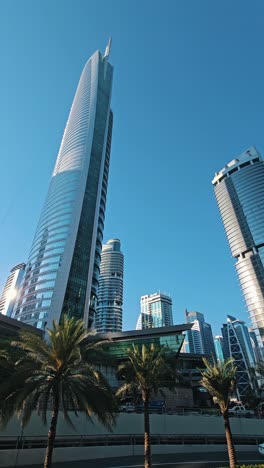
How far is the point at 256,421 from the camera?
2727 cm

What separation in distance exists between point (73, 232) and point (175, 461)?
86.4 m

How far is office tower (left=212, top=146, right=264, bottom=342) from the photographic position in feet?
411

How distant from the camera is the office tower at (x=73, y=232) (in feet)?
300

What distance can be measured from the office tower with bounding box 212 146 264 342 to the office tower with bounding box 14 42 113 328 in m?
65.8

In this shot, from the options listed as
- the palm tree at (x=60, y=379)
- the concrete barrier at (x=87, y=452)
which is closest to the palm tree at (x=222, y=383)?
the concrete barrier at (x=87, y=452)

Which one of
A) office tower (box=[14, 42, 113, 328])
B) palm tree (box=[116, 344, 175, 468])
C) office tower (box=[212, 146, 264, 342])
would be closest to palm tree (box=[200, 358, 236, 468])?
palm tree (box=[116, 344, 175, 468])

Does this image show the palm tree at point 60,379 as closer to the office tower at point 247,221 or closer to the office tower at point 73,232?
the office tower at point 73,232

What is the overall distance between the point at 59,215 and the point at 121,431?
9313cm

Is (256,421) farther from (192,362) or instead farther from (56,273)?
(56,273)

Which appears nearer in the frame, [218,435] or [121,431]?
[121,431]

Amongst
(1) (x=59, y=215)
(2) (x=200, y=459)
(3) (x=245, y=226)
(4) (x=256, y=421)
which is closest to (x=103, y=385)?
(2) (x=200, y=459)

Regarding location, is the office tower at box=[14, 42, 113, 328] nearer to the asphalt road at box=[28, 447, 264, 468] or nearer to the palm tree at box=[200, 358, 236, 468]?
the asphalt road at box=[28, 447, 264, 468]

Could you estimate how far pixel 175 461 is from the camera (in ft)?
68.1

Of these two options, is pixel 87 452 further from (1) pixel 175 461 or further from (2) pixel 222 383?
(2) pixel 222 383
